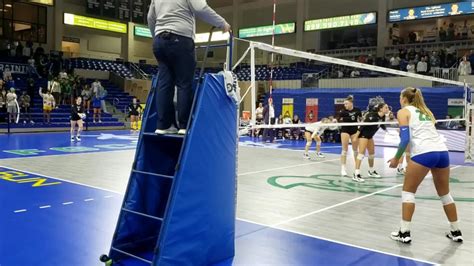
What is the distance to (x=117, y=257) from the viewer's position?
4164mm

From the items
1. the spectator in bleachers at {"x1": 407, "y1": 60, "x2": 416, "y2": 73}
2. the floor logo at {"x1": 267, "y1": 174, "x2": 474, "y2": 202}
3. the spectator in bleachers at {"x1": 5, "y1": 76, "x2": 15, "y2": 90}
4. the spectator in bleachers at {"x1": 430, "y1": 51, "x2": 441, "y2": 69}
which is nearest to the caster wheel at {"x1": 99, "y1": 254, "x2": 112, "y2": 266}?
the floor logo at {"x1": 267, "y1": 174, "x2": 474, "y2": 202}

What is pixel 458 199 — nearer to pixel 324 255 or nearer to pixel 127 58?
pixel 324 255

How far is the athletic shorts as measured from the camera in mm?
4703

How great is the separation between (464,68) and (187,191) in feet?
67.2

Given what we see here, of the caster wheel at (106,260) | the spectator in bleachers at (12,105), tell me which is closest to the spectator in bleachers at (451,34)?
the spectator in bleachers at (12,105)

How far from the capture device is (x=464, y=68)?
20562 millimetres

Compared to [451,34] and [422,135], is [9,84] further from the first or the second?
[451,34]

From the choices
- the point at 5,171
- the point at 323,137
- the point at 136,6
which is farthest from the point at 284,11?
the point at 5,171

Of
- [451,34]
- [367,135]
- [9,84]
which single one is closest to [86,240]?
[367,135]

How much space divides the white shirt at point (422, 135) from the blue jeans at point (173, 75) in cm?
252

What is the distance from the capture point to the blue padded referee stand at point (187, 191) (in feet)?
12.4

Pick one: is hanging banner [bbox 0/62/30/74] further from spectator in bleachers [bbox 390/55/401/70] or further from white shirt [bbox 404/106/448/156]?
white shirt [bbox 404/106/448/156]

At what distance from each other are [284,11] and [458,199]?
91.4 ft

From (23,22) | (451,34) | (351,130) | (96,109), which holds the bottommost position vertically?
(351,130)
